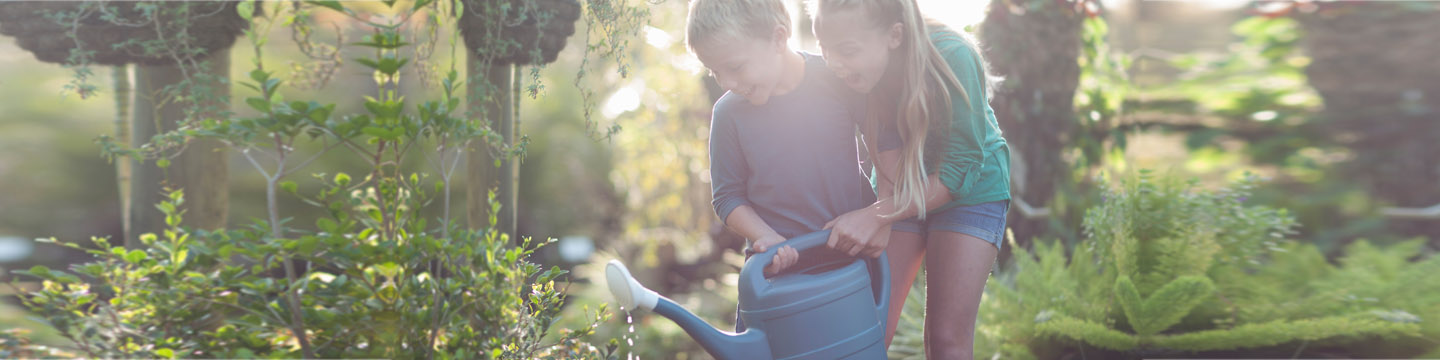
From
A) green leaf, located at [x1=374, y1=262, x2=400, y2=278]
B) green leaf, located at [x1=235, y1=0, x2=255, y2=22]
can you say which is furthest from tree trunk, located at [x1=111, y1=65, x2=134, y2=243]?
green leaf, located at [x1=374, y1=262, x2=400, y2=278]

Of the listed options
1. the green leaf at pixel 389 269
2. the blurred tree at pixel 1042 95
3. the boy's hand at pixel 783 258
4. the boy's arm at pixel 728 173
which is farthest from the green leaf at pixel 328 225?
the blurred tree at pixel 1042 95

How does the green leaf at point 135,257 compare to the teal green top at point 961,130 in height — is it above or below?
below

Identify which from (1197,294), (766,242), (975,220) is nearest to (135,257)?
(766,242)

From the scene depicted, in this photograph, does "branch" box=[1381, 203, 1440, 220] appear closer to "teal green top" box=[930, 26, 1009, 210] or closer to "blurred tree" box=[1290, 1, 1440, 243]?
"blurred tree" box=[1290, 1, 1440, 243]

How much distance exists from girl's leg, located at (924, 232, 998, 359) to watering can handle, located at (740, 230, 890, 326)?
169 mm

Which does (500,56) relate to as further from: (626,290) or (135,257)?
(135,257)

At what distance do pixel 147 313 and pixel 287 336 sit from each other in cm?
26

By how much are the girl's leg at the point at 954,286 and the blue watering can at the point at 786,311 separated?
288mm

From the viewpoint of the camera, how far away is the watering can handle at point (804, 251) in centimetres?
153

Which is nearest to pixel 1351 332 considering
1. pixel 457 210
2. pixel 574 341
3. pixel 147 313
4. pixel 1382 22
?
pixel 1382 22

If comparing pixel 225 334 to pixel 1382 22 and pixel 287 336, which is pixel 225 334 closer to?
pixel 287 336

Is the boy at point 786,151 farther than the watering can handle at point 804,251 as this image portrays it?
Yes

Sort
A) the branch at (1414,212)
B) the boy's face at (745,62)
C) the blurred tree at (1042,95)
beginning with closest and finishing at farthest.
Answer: the boy's face at (745,62) < the branch at (1414,212) < the blurred tree at (1042,95)

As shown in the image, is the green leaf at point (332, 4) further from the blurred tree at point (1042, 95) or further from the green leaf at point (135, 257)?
the blurred tree at point (1042, 95)
